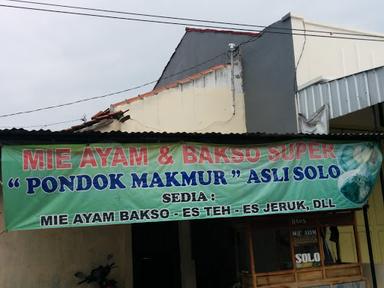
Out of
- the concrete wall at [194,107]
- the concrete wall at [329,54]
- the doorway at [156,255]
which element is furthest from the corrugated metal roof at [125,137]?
the concrete wall at [194,107]

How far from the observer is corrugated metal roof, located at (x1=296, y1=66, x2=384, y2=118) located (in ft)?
29.7

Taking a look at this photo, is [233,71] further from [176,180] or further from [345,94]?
[176,180]

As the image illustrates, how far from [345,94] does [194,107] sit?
13.4 ft

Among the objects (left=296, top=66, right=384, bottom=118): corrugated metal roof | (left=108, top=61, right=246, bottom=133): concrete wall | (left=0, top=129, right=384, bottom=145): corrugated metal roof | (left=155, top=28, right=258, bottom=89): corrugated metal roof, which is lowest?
(left=0, top=129, right=384, bottom=145): corrugated metal roof

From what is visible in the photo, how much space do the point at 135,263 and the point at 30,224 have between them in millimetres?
2829

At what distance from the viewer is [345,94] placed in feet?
31.5

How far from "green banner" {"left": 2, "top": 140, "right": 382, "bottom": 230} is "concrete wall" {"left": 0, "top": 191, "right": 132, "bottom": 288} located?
1.53 m

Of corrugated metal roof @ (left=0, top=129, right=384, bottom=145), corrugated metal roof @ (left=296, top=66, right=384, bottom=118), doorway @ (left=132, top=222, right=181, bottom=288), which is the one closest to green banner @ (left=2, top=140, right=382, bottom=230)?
corrugated metal roof @ (left=0, top=129, right=384, bottom=145)

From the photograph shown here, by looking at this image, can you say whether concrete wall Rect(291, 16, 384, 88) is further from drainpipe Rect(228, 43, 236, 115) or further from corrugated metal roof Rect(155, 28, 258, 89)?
drainpipe Rect(228, 43, 236, 115)

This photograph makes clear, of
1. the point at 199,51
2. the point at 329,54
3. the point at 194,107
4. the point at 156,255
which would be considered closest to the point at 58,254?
the point at 156,255

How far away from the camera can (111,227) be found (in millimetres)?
8117

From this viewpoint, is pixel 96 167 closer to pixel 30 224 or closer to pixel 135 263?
pixel 30 224

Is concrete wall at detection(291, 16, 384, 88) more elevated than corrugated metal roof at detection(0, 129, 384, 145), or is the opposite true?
concrete wall at detection(291, 16, 384, 88)

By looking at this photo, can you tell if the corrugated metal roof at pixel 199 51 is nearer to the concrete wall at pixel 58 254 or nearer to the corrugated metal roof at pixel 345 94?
the corrugated metal roof at pixel 345 94
